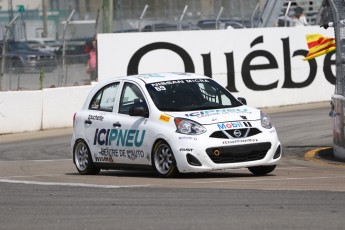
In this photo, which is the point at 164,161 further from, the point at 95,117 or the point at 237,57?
the point at 237,57

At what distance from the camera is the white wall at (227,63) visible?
2681cm

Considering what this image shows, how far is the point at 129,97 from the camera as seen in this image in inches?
602

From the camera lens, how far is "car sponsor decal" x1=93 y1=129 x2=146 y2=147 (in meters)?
14.7

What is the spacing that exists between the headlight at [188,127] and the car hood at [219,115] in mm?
68

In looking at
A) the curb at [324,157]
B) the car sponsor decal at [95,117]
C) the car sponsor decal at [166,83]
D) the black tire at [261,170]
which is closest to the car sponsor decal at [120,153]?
the car sponsor decal at [95,117]

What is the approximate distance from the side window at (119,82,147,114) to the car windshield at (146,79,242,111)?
183 mm

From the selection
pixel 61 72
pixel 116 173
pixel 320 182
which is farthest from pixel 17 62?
pixel 320 182

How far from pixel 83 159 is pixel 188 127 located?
2.72 m

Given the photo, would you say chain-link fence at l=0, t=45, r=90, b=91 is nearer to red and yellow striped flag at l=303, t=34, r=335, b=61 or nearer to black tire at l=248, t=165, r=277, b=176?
red and yellow striped flag at l=303, t=34, r=335, b=61

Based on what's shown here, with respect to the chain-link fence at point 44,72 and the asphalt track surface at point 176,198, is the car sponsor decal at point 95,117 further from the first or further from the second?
the chain-link fence at point 44,72

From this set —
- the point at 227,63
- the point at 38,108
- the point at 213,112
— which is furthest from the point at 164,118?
the point at 227,63

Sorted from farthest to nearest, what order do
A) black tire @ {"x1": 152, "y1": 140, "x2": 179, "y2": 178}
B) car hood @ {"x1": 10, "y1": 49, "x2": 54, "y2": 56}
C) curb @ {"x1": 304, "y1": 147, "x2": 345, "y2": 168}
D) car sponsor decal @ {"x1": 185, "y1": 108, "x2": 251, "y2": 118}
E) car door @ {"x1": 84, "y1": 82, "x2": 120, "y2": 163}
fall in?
car hood @ {"x1": 10, "y1": 49, "x2": 54, "y2": 56}, curb @ {"x1": 304, "y1": 147, "x2": 345, "y2": 168}, car door @ {"x1": 84, "y1": 82, "x2": 120, "y2": 163}, car sponsor decal @ {"x1": 185, "y1": 108, "x2": 251, "y2": 118}, black tire @ {"x1": 152, "y1": 140, "x2": 179, "y2": 178}

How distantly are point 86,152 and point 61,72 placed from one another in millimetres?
11768

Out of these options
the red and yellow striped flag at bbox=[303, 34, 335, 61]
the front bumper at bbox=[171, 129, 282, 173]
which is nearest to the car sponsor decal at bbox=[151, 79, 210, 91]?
the front bumper at bbox=[171, 129, 282, 173]
